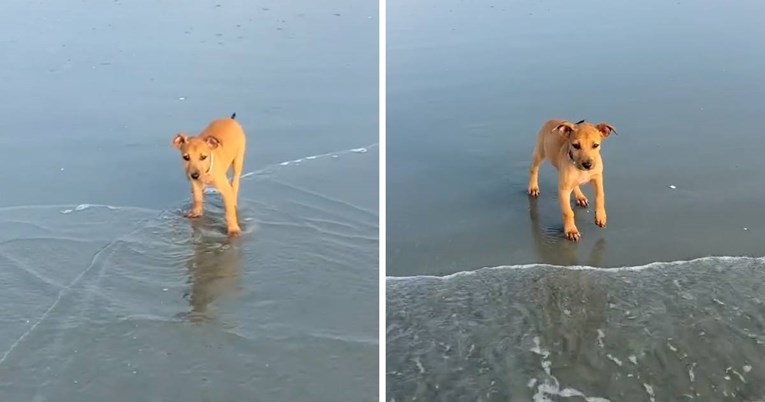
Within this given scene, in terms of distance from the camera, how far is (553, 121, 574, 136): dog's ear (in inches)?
219

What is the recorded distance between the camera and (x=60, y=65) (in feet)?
29.5

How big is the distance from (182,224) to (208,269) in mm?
749

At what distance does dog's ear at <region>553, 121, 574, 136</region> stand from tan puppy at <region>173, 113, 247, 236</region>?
2.34 metres

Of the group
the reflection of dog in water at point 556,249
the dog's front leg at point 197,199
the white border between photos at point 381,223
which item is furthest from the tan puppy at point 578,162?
the dog's front leg at point 197,199

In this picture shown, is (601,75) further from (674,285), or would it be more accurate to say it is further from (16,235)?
(16,235)

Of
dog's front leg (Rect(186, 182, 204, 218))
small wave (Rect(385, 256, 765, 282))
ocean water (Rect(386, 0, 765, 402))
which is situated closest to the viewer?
ocean water (Rect(386, 0, 765, 402))

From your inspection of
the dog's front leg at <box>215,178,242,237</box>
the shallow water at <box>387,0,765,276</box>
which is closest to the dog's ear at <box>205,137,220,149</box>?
the dog's front leg at <box>215,178,242,237</box>

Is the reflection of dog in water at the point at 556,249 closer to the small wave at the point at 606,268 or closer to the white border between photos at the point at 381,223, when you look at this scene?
the small wave at the point at 606,268

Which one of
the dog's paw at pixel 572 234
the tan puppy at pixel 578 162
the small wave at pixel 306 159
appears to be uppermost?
the tan puppy at pixel 578 162

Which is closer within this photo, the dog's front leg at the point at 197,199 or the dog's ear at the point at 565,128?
the dog's ear at the point at 565,128

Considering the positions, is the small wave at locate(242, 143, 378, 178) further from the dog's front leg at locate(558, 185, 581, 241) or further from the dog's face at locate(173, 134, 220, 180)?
the dog's front leg at locate(558, 185, 581, 241)

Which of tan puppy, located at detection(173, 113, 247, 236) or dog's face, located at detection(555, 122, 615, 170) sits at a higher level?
dog's face, located at detection(555, 122, 615, 170)

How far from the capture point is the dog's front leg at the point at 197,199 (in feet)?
19.5

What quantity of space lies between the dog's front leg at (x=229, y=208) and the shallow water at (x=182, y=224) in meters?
0.08
